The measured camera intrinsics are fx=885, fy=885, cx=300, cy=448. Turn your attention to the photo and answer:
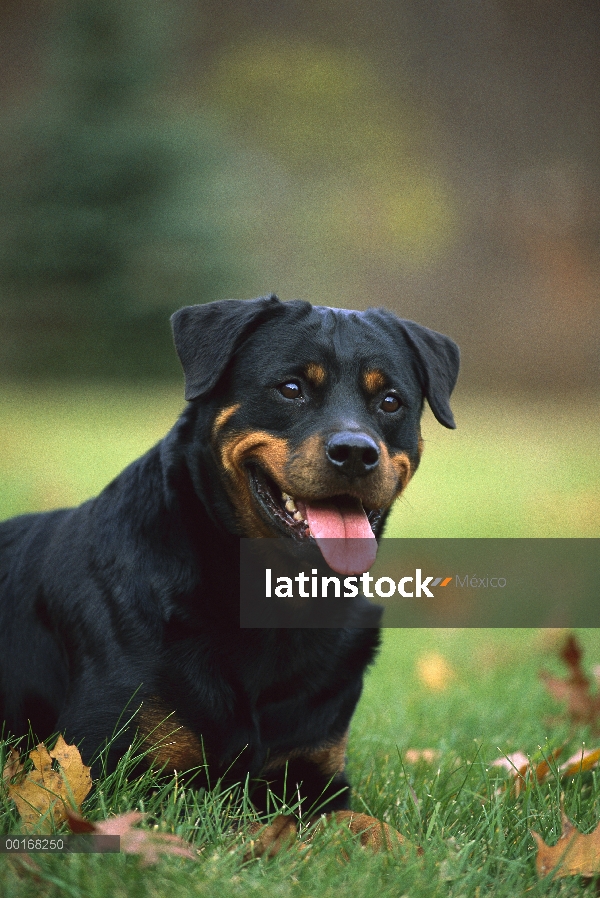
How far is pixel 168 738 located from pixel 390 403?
1.06 metres

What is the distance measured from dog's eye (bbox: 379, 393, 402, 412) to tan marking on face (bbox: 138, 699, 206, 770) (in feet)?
3.22

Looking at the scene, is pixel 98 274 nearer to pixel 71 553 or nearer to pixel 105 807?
pixel 71 553

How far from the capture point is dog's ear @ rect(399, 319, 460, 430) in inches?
103

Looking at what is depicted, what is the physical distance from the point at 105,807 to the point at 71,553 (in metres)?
0.77

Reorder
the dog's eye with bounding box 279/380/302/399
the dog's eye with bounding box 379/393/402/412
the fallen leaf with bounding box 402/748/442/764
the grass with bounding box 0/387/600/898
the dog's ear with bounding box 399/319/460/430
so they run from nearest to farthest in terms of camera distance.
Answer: the grass with bounding box 0/387/600/898
the dog's eye with bounding box 279/380/302/399
the dog's eye with bounding box 379/393/402/412
the dog's ear with bounding box 399/319/460/430
the fallen leaf with bounding box 402/748/442/764

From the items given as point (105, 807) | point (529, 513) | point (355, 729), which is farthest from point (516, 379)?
point (105, 807)

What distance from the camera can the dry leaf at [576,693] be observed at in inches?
128

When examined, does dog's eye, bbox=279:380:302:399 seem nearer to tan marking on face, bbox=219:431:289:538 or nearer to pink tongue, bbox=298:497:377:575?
tan marking on face, bbox=219:431:289:538

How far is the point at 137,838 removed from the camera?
65.6 inches

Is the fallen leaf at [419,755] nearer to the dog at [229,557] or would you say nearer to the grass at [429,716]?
the grass at [429,716]

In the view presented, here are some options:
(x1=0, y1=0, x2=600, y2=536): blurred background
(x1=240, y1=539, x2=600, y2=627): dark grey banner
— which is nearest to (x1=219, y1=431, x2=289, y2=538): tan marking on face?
(x1=240, y1=539, x2=600, y2=627): dark grey banner

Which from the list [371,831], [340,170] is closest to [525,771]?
[371,831]

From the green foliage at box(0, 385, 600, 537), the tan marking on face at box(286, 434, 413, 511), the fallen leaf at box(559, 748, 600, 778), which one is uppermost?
the tan marking on face at box(286, 434, 413, 511)

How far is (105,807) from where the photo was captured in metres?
1.90
